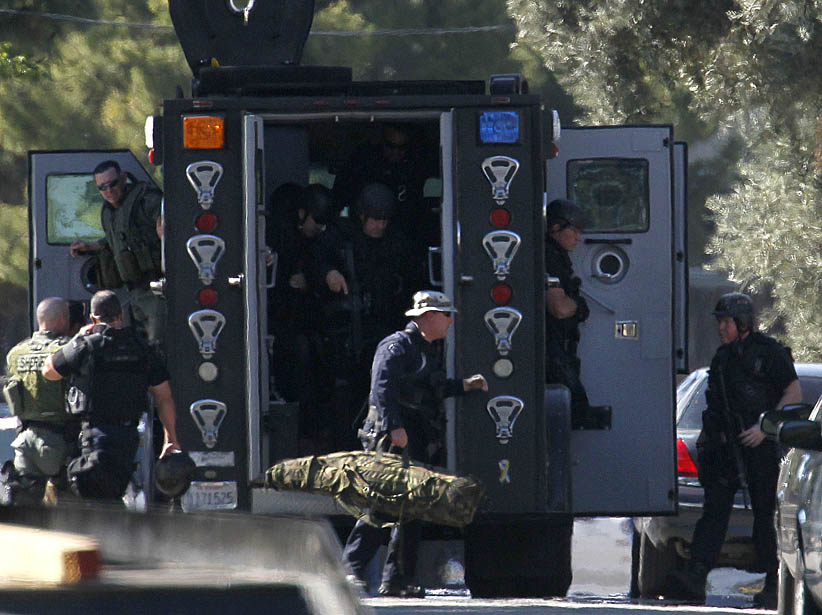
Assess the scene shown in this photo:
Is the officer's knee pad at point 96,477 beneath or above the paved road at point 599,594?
above

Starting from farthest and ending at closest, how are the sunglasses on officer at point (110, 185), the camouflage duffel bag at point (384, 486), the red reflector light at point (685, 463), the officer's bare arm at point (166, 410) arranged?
the red reflector light at point (685, 463), the sunglasses on officer at point (110, 185), the officer's bare arm at point (166, 410), the camouflage duffel bag at point (384, 486)

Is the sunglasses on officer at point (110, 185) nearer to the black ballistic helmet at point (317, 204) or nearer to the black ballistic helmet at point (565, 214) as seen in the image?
the black ballistic helmet at point (317, 204)

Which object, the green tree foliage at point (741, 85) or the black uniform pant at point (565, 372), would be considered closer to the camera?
the black uniform pant at point (565, 372)

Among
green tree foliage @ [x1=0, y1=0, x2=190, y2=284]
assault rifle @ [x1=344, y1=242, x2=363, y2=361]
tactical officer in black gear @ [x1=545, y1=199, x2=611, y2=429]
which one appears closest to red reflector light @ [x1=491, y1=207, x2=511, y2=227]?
tactical officer in black gear @ [x1=545, y1=199, x2=611, y2=429]

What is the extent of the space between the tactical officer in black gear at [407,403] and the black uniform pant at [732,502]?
1.93 m

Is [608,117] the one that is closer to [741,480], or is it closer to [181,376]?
[741,480]

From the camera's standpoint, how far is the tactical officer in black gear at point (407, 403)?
8.38m

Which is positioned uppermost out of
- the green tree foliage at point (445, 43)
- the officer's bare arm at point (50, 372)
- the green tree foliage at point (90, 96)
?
the green tree foliage at point (445, 43)

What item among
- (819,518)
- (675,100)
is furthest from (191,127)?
(675,100)

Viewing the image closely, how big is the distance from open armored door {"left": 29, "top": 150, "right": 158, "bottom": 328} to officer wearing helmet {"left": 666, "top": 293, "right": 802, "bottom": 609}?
11.5 ft

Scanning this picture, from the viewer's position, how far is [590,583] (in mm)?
11945

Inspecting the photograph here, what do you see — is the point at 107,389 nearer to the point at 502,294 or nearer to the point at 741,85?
the point at 502,294

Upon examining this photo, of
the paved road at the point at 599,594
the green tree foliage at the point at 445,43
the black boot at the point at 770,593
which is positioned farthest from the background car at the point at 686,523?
the green tree foliage at the point at 445,43

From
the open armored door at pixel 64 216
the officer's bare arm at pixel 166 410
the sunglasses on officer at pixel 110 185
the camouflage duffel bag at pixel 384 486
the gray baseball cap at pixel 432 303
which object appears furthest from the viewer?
the open armored door at pixel 64 216
